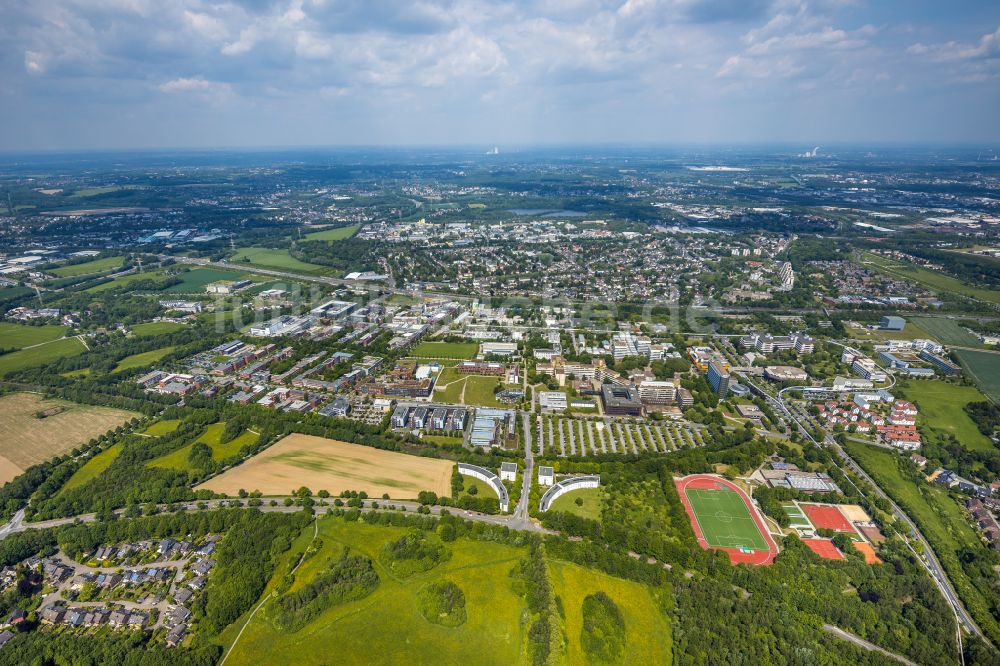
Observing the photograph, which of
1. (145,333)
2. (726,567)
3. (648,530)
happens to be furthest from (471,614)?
(145,333)

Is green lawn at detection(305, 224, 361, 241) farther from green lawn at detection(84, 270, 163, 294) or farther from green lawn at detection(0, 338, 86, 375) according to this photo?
green lawn at detection(0, 338, 86, 375)

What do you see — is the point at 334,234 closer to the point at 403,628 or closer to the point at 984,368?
the point at 403,628

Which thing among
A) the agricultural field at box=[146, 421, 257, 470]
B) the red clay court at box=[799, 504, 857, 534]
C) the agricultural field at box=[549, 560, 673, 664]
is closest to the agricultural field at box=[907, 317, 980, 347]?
the red clay court at box=[799, 504, 857, 534]

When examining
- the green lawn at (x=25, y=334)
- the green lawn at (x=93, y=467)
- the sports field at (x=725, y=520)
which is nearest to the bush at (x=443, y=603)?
the sports field at (x=725, y=520)

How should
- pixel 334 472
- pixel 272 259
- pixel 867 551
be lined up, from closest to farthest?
pixel 867 551 < pixel 334 472 < pixel 272 259

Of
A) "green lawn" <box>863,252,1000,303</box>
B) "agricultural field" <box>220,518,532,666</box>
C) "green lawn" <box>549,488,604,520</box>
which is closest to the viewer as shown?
"agricultural field" <box>220,518,532,666</box>

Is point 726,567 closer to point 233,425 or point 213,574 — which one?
point 213,574

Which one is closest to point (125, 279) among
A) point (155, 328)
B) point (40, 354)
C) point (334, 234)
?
point (155, 328)
